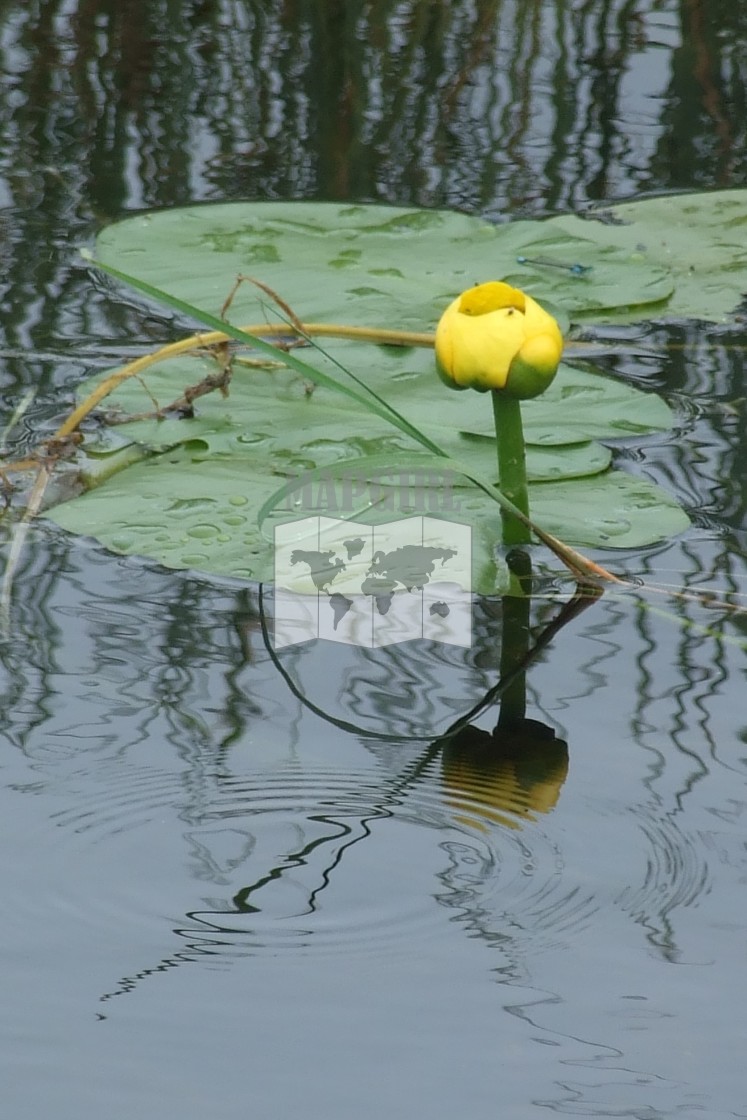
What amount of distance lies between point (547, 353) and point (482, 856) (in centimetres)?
61

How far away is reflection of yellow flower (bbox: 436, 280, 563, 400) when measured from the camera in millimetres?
Result: 1558

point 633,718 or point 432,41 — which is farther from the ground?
point 432,41

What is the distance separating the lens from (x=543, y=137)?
3.28m

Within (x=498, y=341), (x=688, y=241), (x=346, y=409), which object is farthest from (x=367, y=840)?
(x=688, y=241)

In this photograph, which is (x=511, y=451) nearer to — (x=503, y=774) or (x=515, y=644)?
(x=515, y=644)

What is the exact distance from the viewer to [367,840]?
124 centimetres

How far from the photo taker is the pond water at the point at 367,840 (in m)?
1.00

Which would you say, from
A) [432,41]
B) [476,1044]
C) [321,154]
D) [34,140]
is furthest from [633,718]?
[432,41]

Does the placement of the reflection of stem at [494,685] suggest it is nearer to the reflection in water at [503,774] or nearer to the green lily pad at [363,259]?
the reflection in water at [503,774]

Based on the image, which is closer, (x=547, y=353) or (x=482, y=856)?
(x=482, y=856)

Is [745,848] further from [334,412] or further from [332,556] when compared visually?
[334,412]

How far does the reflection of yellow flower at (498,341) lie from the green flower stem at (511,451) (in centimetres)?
7

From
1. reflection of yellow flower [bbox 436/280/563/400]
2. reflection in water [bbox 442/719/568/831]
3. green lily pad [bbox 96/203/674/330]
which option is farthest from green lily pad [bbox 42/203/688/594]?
reflection in water [bbox 442/719/568/831]

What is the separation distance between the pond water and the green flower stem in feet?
0.47
